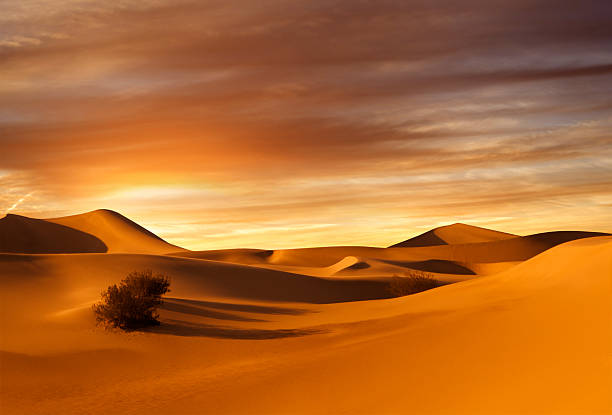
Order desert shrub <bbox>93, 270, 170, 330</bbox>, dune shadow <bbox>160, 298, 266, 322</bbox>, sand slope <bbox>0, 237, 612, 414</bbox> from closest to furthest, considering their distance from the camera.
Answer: sand slope <bbox>0, 237, 612, 414</bbox> → desert shrub <bbox>93, 270, 170, 330</bbox> → dune shadow <bbox>160, 298, 266, 322</bbox>

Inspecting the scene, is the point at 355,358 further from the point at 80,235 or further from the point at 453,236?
the point at 453,236

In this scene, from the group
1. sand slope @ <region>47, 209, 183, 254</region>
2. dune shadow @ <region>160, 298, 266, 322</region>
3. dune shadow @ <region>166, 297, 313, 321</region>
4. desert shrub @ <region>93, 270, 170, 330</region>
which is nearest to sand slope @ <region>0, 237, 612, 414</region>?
dune shadow @ <region>160, 298, 266, 322</region>

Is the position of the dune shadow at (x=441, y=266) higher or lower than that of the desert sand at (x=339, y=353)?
higher

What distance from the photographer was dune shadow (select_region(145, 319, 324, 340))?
17469mm

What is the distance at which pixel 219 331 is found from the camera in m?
18.6

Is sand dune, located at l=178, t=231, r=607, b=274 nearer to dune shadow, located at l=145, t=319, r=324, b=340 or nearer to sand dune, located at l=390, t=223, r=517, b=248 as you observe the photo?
sand dune, located at l=390, t=223, r=517, b=248

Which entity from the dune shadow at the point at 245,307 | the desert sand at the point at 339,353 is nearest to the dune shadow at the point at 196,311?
the desert sand at the point at 339,353

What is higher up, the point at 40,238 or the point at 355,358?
the point at 40,238

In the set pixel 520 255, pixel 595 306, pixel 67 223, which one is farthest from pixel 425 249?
pixel 595 306

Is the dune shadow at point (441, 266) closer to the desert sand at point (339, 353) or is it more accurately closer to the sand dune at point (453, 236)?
the desert sand at point (339, 353)

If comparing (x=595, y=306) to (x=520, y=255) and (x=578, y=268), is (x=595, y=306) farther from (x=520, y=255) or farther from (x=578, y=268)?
(x=520, y=255)

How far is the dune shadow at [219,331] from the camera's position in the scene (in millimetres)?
17469

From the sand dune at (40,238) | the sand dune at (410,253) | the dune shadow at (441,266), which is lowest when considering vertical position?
the dune shadow at (441,266)

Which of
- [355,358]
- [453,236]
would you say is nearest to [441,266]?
[355,358]
